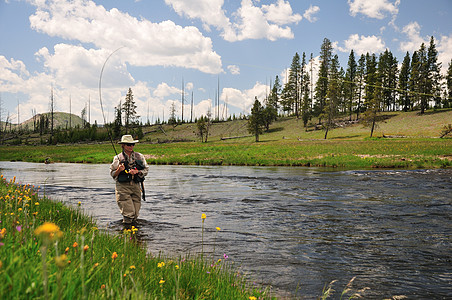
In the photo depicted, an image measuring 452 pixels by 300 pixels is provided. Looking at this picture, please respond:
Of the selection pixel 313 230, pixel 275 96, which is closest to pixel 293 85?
pixel 275 96

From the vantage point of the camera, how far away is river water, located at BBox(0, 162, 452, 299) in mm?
5797

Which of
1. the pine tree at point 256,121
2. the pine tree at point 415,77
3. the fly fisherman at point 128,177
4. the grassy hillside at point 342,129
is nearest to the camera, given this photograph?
the fly fisherman at point 128,177

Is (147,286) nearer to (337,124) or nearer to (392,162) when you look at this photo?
(392,162)

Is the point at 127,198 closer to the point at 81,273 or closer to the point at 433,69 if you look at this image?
the point at 81,273

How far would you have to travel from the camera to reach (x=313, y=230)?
8844 mm

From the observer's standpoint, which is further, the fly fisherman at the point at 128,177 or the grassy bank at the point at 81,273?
the fly fisherman at the point at 128,177

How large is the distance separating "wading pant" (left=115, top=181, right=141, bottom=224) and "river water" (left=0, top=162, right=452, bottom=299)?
42 cm

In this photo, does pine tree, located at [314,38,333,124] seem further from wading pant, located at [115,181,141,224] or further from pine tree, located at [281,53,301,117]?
wading pant, located at [115,181,141,224]

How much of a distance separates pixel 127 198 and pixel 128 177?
600mm

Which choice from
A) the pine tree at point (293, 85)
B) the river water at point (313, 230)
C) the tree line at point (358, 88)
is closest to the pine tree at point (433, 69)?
the tree line at point (358, 88)

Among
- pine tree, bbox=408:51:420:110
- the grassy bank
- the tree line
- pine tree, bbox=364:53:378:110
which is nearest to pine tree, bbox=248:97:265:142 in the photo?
the tree line

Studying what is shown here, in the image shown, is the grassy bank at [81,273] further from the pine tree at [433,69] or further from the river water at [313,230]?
the pine tree at [433,69]

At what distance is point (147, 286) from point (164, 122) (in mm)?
131773

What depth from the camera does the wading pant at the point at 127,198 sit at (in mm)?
9133
